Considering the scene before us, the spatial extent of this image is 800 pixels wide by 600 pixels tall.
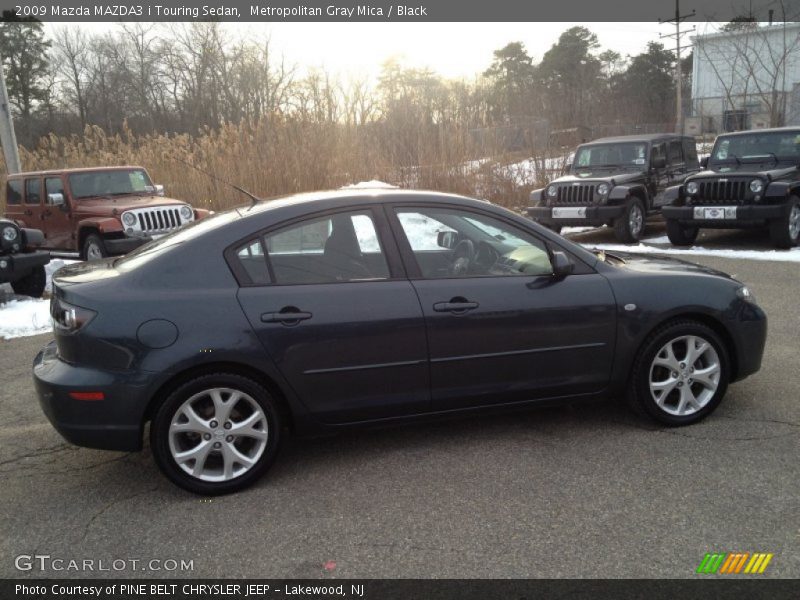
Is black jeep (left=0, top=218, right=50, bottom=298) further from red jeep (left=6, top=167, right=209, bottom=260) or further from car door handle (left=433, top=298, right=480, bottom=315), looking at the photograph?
car door handle (left=433, top=298, right=480, bottom=315)

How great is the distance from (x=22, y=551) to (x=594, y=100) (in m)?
25.4

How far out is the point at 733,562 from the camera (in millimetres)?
2598

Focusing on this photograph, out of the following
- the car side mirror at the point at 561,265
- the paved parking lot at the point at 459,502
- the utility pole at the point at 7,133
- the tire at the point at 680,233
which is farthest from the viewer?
the utility pole at the point at 7,133

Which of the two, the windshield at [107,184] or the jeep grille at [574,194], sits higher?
the windshield at [107,184]

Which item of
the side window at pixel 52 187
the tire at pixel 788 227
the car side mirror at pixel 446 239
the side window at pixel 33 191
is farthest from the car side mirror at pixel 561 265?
the side window at pixel 33 191

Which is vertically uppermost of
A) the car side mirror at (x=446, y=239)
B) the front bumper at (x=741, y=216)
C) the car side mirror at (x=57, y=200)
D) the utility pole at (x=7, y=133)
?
the utility pole at (x=7, y=133)

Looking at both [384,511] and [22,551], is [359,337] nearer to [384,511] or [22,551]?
[384,511]

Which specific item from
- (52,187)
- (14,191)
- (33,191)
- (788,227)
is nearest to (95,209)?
(52,187)

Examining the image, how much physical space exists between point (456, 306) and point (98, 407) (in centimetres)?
183

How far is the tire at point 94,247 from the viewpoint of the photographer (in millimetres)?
10398

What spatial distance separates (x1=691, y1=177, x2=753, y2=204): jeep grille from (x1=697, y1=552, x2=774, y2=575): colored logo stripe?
342 inches

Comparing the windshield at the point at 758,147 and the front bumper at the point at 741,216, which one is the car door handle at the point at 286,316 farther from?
the windshield at the point at 758,147

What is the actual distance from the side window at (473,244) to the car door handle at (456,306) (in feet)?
0.57

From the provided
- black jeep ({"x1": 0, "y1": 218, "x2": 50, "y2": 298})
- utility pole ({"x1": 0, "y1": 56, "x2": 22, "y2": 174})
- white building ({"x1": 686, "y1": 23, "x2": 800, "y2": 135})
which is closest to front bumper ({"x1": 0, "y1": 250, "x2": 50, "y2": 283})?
black jeep ({"x1": 0, "y1": 218, "x2": 50, "y2": 298})
